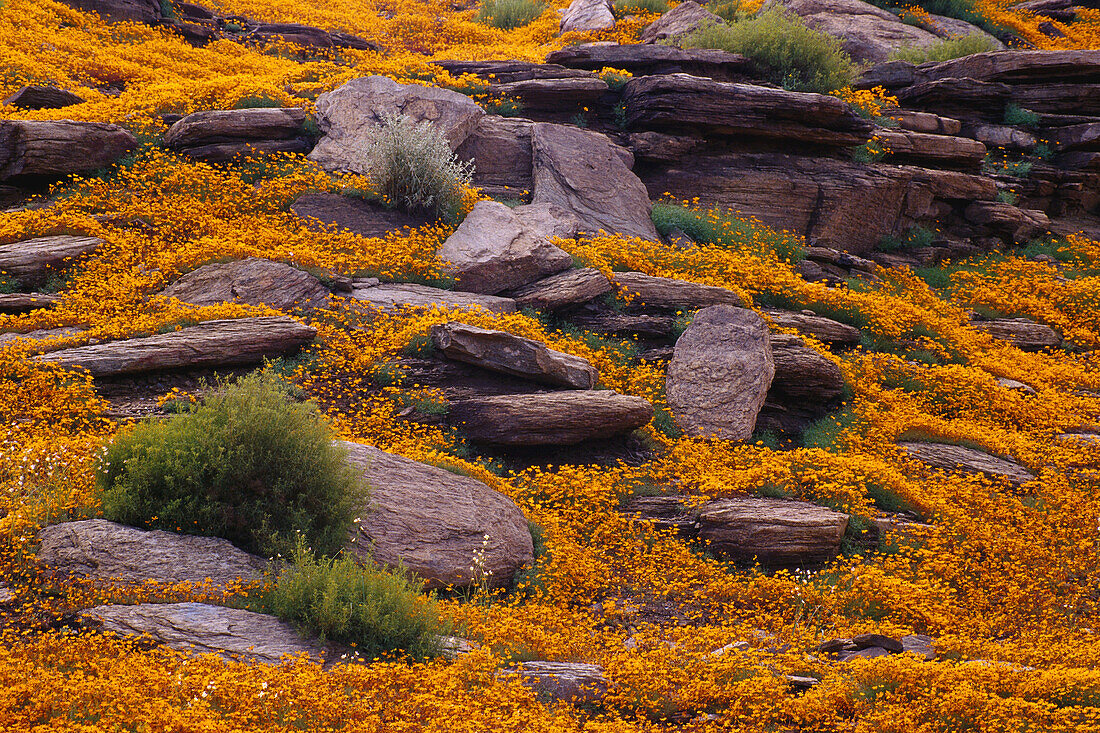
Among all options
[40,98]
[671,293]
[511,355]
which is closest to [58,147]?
[40,98]

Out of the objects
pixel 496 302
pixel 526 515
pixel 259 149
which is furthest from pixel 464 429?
pixel 259 149

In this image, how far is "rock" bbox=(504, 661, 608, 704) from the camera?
5875mm

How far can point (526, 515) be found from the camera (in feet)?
29.9

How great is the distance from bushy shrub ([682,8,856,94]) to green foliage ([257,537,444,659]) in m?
19.3

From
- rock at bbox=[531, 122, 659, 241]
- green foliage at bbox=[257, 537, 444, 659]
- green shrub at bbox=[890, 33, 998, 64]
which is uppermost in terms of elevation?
green shrub at bbox=[890, 33, 998, 64]

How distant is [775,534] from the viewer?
893 centimetres

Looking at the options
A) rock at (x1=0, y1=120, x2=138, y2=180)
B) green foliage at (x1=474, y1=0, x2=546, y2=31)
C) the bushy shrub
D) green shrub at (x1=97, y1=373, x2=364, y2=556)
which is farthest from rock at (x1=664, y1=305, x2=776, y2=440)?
green foliage at (x1=474, y1=0, x2=546, y2=31)

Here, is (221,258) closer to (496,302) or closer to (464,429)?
(496,302)

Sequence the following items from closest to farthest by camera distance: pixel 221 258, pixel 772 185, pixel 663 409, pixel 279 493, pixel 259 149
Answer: pixel 279 493
pixel 663 409
pixel 221 258
pixel 259 149
pixel 772 185

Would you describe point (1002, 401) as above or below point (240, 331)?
below

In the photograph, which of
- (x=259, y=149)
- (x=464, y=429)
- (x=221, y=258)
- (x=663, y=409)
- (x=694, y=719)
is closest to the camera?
(x=694, y=719)

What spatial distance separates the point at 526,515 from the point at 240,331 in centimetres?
486

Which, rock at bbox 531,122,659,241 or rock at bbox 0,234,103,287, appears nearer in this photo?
rock at bbox 0,234,103,287

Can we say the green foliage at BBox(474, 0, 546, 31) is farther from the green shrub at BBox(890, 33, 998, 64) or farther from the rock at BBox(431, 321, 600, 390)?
the rock at BBox(431, 321, 600, 390)
